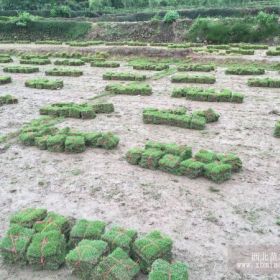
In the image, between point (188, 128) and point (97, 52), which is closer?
point (188, 128)

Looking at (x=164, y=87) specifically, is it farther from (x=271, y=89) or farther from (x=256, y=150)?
(x=256, y=150)

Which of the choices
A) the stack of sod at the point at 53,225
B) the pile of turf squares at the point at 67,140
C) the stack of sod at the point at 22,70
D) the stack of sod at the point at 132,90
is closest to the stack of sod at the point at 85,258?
the stack of sod at the point at 53,225

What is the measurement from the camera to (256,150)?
9.21 meters

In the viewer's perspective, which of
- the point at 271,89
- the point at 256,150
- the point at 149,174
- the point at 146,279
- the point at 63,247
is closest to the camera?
the point at 146,279

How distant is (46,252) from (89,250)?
612 millimetres

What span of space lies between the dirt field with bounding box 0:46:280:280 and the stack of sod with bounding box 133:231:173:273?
0.32 meters

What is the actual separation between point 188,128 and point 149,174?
3.17 metres

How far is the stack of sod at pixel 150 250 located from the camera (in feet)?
16.8

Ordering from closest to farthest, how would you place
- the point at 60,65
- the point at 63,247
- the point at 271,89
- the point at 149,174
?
the point at 63,247, the point at 149,174, the point at 271,89, the point at 60,65

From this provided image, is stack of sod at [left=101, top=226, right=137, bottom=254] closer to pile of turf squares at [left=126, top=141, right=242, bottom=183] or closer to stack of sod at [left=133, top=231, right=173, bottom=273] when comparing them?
stack of sod at [left=133, top=231, right=173, bottom=273]

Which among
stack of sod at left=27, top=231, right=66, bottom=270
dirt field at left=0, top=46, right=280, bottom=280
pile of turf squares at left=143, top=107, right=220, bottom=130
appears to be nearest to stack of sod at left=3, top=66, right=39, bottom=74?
dirt field at left=0, top=46, right=280, bottom=280

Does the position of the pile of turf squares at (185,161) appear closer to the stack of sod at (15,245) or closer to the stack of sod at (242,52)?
the stack of sod at (15,245)

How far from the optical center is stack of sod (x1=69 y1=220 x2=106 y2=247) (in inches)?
219

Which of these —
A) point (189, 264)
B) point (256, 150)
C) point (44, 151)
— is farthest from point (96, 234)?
point (256, 150)
